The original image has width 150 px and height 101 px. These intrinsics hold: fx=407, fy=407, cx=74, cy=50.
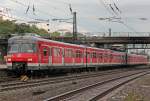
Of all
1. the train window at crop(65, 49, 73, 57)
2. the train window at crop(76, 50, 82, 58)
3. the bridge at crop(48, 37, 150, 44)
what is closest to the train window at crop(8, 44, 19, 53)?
the train window at crop(65, 49, 73, 57)

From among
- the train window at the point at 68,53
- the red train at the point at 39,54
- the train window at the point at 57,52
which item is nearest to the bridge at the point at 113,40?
the red train at the point at 39,54

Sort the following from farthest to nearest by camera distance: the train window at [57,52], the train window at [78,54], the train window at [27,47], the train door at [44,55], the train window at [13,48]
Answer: the train window at [78,54] → the train window at [57,52] → the train door at [44,55] → the train window at [13,48] → the train window at [27,47]

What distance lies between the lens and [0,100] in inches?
605

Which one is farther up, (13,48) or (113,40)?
(113,40)

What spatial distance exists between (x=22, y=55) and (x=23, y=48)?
653 mm

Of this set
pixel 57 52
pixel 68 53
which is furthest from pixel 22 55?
A: pixel 68 53

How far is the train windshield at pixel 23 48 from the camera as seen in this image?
3025 cm

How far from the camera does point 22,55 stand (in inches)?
1191

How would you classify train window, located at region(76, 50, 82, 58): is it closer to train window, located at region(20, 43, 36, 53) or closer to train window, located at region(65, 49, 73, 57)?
train window, located at region(65, 49, 73, 57)

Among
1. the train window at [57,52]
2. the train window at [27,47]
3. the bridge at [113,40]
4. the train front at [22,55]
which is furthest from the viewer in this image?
the bridge at [113,40]

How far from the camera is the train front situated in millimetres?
29906

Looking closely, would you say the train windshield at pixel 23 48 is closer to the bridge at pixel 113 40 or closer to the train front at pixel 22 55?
the train front at pixel 22 55

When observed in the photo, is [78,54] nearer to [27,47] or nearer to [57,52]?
[57,52]

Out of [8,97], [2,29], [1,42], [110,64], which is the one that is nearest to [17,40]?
[8,97]
